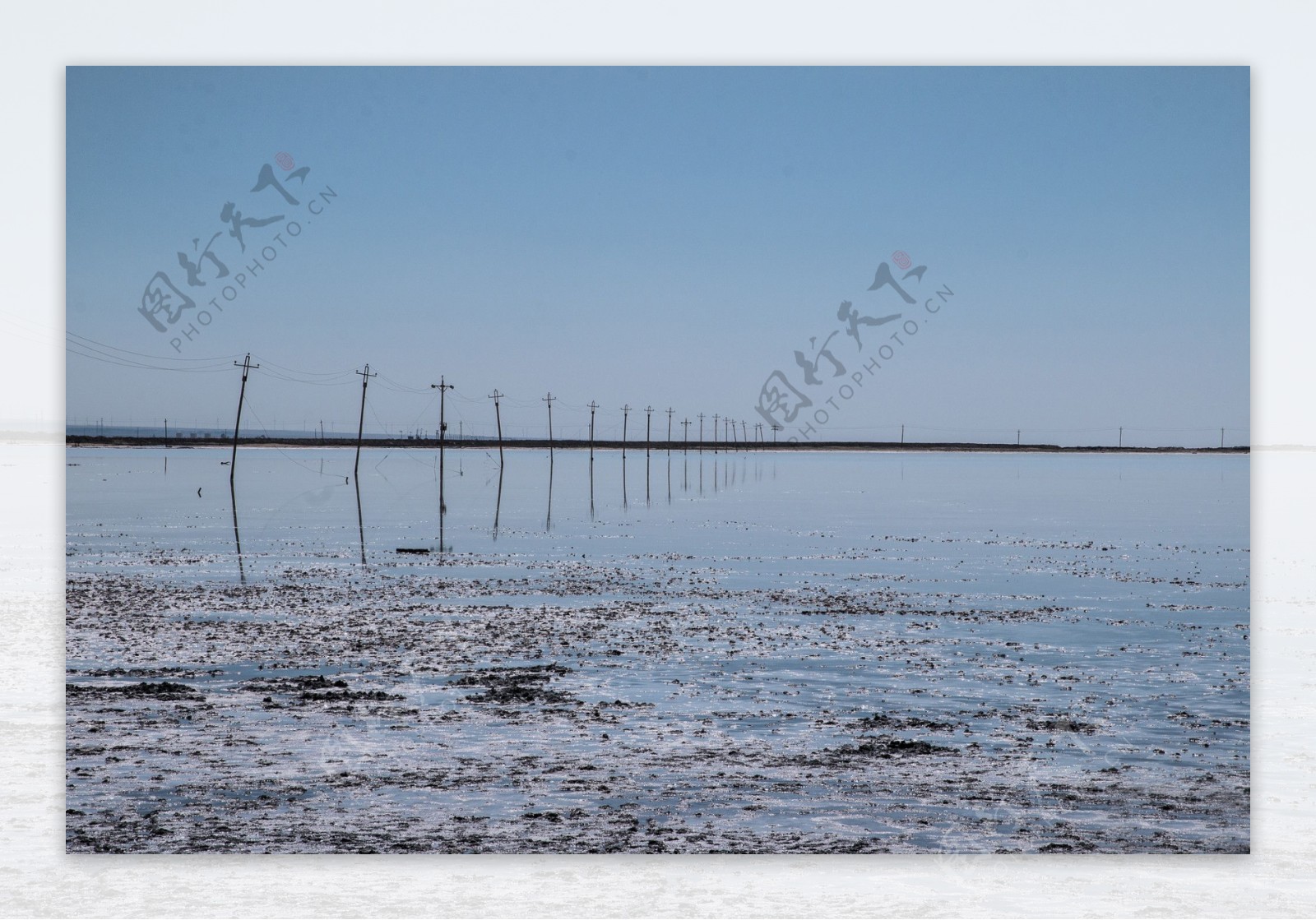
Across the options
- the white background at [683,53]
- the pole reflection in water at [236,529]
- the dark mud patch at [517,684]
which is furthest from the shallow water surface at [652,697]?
the white background at [683,53]

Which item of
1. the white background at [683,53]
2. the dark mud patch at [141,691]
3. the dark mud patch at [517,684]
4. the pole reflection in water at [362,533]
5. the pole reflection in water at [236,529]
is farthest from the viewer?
the pole reflection in water at [362,533]

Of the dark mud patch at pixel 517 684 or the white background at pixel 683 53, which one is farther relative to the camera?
the dark mud patch at pixel 517 684

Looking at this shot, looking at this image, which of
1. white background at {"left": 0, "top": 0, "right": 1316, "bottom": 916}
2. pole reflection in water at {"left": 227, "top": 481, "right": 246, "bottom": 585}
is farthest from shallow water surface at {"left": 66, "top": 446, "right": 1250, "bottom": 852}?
white background at {"left": 0, "top": 0, "right": 1316, "bottom": 916}

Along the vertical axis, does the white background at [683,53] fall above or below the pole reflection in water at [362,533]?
above

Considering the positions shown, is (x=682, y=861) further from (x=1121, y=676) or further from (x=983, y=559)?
(x=983, y=559)

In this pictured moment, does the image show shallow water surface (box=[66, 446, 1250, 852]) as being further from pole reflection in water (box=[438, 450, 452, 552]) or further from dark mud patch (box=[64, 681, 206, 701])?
pole reflection in water (box=[438, 450, 452, 552])

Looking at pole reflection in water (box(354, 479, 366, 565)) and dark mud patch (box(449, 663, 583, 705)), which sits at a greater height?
pole reflection in water (box(354, 479, 366, 565))

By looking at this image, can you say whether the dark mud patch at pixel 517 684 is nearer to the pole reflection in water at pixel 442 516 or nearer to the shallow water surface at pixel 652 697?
the shallow water surface at pixel 652 697

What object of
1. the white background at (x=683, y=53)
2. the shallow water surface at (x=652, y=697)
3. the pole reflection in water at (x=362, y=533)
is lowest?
the shallow water surface at (x=652, y=697)

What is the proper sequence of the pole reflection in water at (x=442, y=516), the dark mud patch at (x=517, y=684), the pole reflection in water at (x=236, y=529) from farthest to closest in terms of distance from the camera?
the pole reflection in water at (x=442, y=516) → the pole reflection in water at (x=236, y=529) → the dark mud patch at (x=517, y=684)

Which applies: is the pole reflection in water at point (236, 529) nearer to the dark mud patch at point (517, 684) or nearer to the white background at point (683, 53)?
the dark mud patch at point (517, 684)

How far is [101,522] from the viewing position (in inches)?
1133

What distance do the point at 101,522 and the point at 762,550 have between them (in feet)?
49.1

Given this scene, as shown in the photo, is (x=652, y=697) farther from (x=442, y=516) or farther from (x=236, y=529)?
(x=442, y=516)
